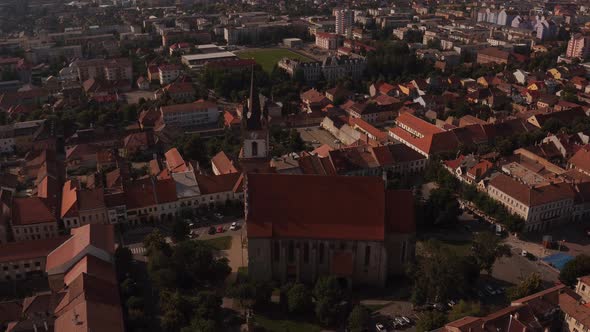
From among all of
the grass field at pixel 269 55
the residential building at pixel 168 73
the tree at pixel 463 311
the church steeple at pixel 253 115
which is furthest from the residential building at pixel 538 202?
the grass field at pixel 269 55

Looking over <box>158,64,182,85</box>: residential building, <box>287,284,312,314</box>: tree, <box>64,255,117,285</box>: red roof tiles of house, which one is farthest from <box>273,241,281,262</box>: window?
<box>158,64,182,85</box>: residential building

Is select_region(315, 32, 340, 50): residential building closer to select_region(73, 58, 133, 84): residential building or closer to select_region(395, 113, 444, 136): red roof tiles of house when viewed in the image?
select_region(73, 58, 133, 84): residential building

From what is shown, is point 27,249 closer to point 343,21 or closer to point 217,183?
point 217,183

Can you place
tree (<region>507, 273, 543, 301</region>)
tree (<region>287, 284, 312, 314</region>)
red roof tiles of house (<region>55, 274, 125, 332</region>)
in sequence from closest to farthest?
red roof tiles of house (<region>55, 274, 125, 332</region>), tree (<region>287, 284, 312, 314</region>), tree (<region>507, 273, 543, 301</region>)

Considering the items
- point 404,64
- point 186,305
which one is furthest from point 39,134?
point 404,64

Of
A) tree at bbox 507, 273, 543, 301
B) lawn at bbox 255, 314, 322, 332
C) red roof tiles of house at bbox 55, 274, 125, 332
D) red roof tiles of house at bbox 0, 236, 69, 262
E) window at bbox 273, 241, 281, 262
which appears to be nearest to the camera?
red roof tiles of house at bbox 55, 274, 125, 332

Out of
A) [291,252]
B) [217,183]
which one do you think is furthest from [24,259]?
[291,252]

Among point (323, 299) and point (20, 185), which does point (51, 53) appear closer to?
point (20, 185)
